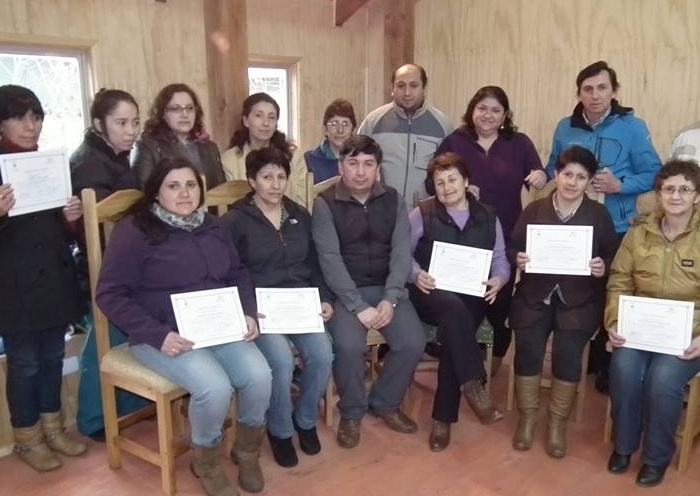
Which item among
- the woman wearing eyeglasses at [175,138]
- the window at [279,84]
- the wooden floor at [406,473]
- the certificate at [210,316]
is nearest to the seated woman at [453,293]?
the wooden floor at [406,473]

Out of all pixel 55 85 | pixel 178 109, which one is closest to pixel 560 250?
pixel 178 109

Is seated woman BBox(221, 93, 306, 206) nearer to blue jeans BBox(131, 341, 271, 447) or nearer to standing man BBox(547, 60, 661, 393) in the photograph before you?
blue jeans BBox(131, 341, 271, 447)

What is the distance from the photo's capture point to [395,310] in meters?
2.70

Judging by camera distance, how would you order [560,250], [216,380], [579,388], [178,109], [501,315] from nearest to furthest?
[216,380], [560,250], [178,109], [579,388], [501,315]

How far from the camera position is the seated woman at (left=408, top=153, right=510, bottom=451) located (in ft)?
8.55

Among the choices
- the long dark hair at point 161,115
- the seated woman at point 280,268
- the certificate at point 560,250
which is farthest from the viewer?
the long dark hair at point 161,115

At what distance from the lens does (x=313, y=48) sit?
16.2ft

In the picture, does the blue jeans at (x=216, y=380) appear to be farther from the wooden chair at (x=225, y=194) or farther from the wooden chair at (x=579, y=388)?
the wooden chair at (x=579, y=388)

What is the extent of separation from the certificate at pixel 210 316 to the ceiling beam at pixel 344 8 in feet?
10.9

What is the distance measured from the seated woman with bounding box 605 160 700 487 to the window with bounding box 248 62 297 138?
2929 mm

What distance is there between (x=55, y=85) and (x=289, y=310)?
219 centimetres

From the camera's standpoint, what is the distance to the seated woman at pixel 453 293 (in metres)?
2.61

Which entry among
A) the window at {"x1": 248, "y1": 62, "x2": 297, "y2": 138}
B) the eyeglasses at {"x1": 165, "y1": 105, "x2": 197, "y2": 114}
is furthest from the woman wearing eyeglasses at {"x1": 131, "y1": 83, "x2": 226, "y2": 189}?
the window at {"x1": 248, "y1": 62, "x2": 297, "y2": 138}

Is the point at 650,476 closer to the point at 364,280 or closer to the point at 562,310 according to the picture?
the point at 562,310
